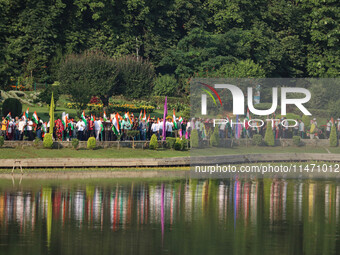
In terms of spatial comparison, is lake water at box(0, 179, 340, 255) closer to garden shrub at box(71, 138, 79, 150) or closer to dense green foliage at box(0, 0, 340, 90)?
garden shrub at box(71, 138, 79, 150)

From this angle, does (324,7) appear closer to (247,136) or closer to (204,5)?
(204,5)

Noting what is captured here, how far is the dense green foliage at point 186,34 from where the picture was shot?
7894 cm

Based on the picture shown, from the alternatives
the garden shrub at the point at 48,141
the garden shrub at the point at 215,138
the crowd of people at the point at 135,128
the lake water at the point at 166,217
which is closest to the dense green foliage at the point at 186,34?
the crowd of people at the point at 135,128

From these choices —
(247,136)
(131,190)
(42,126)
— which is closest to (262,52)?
(247,136)

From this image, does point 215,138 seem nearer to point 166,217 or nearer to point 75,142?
point 75,142

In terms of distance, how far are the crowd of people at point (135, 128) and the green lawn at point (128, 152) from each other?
45.3 inches

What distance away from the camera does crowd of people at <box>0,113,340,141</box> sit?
4788 cm

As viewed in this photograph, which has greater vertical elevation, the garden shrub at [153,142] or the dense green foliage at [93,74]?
the dense green foliage at [93,74]

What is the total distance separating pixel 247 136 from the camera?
5256 centimetres

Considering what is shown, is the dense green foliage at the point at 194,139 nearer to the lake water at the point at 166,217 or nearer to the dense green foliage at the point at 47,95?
the lake water at the point at 166,217

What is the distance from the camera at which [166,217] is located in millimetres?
29266

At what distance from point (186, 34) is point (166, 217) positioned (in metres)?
63.4

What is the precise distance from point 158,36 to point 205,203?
54.1 metres

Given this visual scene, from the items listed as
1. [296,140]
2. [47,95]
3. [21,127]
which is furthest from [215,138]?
[47,95]
